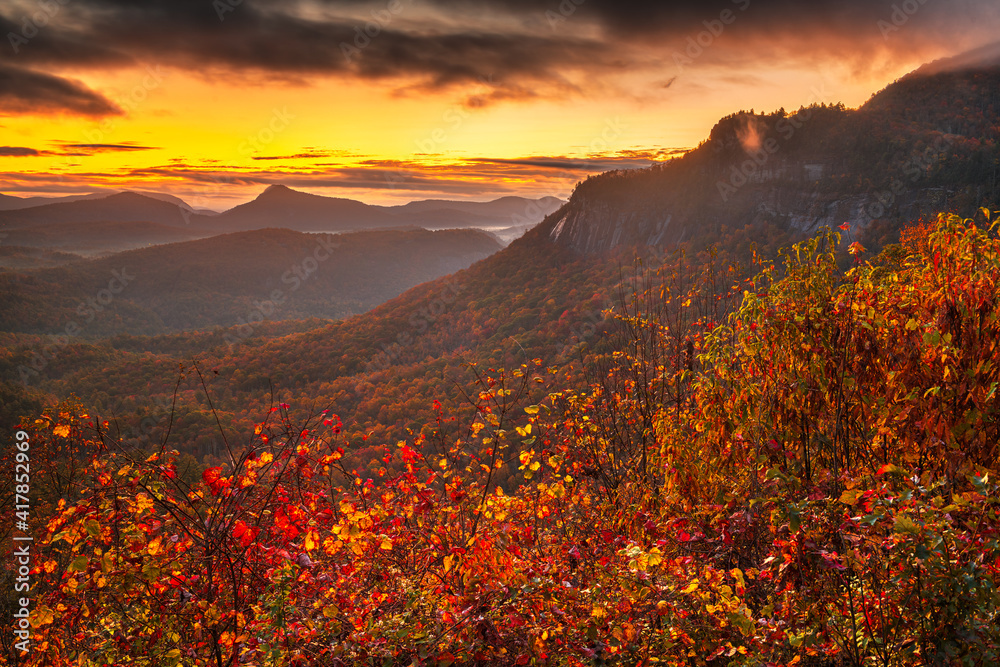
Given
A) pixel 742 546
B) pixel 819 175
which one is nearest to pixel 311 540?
pixel 742 546

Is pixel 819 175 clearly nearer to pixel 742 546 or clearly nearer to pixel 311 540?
pixel 742 546

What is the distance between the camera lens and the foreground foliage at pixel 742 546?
3268 millimetres

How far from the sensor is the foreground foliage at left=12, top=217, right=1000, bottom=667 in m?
3.27

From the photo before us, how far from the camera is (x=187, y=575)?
196 inches

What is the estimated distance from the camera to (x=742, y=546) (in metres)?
4.80

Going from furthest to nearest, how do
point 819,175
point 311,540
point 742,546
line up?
point 819,175
point 742,546
point 311,540

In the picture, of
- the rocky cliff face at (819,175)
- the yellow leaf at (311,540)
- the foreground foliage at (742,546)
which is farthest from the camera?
the rocky cliff face at (819,175)

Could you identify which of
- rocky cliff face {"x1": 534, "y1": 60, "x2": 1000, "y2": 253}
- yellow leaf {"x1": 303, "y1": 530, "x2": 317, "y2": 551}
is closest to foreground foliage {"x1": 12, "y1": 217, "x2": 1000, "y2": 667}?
yellow leaf {"x1": 303, "y1": 530, "x2": 317, "y2": 551}

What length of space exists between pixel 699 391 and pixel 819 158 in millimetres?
73738

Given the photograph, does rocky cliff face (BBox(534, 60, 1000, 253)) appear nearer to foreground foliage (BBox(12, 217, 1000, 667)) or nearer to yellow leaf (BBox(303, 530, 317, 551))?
foreground foliage (BBox(12, 217, 1000, 667))

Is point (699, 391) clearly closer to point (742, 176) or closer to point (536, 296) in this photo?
point (536, 296)

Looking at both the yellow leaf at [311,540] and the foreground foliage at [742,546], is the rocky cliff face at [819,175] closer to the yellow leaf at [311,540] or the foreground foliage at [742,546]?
the foreground foliage at [742,546]

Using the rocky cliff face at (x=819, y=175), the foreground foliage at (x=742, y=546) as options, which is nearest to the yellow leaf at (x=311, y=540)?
the foreground foliage at (x=742, y=546)

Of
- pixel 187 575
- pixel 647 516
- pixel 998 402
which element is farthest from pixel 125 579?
pixel 998 402
